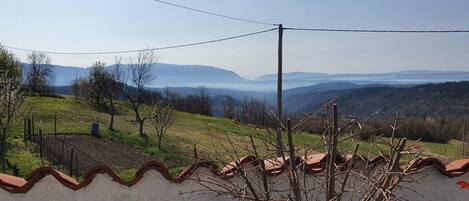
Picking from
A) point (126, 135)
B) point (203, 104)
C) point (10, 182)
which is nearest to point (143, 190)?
point (10, 182)

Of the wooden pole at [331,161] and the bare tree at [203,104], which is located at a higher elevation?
the wooden pole at [331,161]

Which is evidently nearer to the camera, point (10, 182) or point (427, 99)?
point (10, 182)

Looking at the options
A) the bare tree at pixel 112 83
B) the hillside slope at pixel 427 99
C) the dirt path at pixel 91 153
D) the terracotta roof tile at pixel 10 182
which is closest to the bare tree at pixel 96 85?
the bare tree at pixel 112 83

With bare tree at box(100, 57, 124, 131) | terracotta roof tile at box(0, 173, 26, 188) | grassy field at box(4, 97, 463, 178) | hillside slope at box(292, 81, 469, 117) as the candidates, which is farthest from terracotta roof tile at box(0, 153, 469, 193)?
hillside slope at box(292, 81, 469, 117)

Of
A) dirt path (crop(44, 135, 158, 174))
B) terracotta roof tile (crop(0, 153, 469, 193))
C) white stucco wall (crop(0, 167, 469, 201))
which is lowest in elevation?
dirt path (crop(44, 135, 158, 174))

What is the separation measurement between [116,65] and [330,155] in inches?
1745

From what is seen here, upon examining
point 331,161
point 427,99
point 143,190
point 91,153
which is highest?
point 331,161

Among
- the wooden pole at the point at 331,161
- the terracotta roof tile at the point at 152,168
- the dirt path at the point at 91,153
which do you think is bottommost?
the dirt path at the point at 91,153

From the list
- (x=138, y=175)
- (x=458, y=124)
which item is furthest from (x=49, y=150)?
(x=458, y=124)

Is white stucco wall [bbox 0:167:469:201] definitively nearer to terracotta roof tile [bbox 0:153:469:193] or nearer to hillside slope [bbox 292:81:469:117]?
terracotta roof tile [bbox 0:153:469:193]

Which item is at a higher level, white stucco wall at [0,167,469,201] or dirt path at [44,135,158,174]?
white stucco wall at [0,167,469,201]

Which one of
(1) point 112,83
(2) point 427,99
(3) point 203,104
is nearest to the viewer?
(1) point 112,83

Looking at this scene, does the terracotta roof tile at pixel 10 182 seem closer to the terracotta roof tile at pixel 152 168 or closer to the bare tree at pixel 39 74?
the terracotta roof tile at pixel 152 168

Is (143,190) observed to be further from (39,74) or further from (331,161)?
(39,74)
